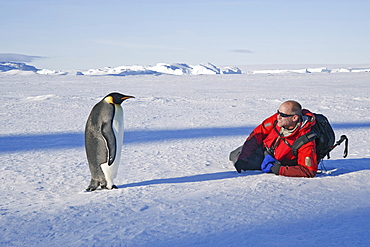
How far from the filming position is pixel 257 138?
291cm

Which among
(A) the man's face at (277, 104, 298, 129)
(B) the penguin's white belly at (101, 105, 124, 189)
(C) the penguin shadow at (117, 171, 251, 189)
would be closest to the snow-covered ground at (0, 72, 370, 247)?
(C) the penguin shadow at (117, 171, 251, 189)

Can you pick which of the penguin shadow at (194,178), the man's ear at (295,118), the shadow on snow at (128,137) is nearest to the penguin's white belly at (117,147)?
the penguin shadow at (194,178)

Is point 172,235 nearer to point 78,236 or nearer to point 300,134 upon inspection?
point 78,236

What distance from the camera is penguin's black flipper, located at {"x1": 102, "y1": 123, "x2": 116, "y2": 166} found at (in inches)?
100

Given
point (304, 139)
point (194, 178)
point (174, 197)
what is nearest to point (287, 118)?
point (304, 139)

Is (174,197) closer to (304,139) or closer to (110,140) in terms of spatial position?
(110,140)

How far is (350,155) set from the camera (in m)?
3.60

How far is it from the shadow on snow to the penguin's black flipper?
1853 millimetres

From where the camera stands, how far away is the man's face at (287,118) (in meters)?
2.58

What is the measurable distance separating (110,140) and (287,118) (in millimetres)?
1170

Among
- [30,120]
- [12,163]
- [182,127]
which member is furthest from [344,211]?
[30,120]

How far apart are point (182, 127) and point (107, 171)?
2.97 meters

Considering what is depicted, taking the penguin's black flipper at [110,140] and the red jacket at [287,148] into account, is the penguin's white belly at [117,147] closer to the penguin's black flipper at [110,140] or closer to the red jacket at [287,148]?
the penguin's black flipper at [110,140]

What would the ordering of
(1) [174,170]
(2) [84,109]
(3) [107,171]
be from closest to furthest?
(3) [107,171] < (1) [174,170] < (2) [84,109]
